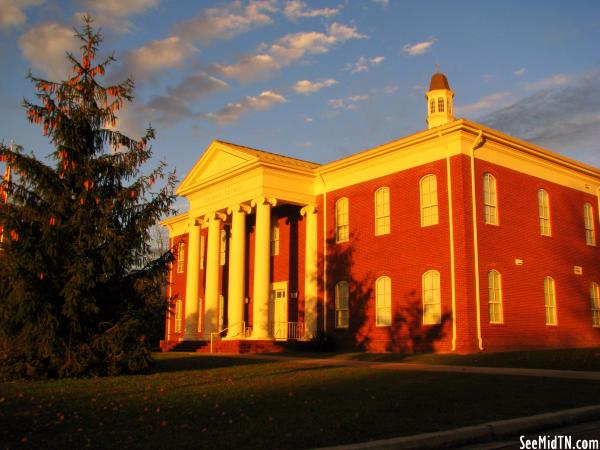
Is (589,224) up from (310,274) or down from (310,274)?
up

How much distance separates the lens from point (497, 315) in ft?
75.6

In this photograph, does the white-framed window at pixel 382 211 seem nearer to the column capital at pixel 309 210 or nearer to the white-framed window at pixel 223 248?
the column capital at pixel 309 210

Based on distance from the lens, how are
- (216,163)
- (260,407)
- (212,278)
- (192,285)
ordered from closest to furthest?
(260,407)
(212,278)
(216,163)
(192,285)

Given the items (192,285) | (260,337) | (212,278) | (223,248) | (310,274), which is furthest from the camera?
(223,248)

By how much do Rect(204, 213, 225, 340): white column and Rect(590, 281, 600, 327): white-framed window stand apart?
1693 centimetres

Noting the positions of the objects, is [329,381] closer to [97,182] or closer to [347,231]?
[97,182]

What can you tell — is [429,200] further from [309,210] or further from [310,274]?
[310,274]

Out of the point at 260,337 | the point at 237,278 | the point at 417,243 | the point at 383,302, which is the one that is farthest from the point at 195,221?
the point at 417,243

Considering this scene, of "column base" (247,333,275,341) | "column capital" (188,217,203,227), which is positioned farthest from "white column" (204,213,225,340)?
"column base" (247,333,275,341)

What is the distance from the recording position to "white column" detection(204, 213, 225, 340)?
1187 inches

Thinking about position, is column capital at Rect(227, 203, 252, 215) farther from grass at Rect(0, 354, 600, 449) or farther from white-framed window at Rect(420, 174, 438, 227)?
grass at Rect(0, 354, 600, 449)

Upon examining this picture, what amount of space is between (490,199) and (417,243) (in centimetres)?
319

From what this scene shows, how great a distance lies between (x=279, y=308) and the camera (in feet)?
101

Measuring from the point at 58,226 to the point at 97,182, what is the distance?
1502 mm
